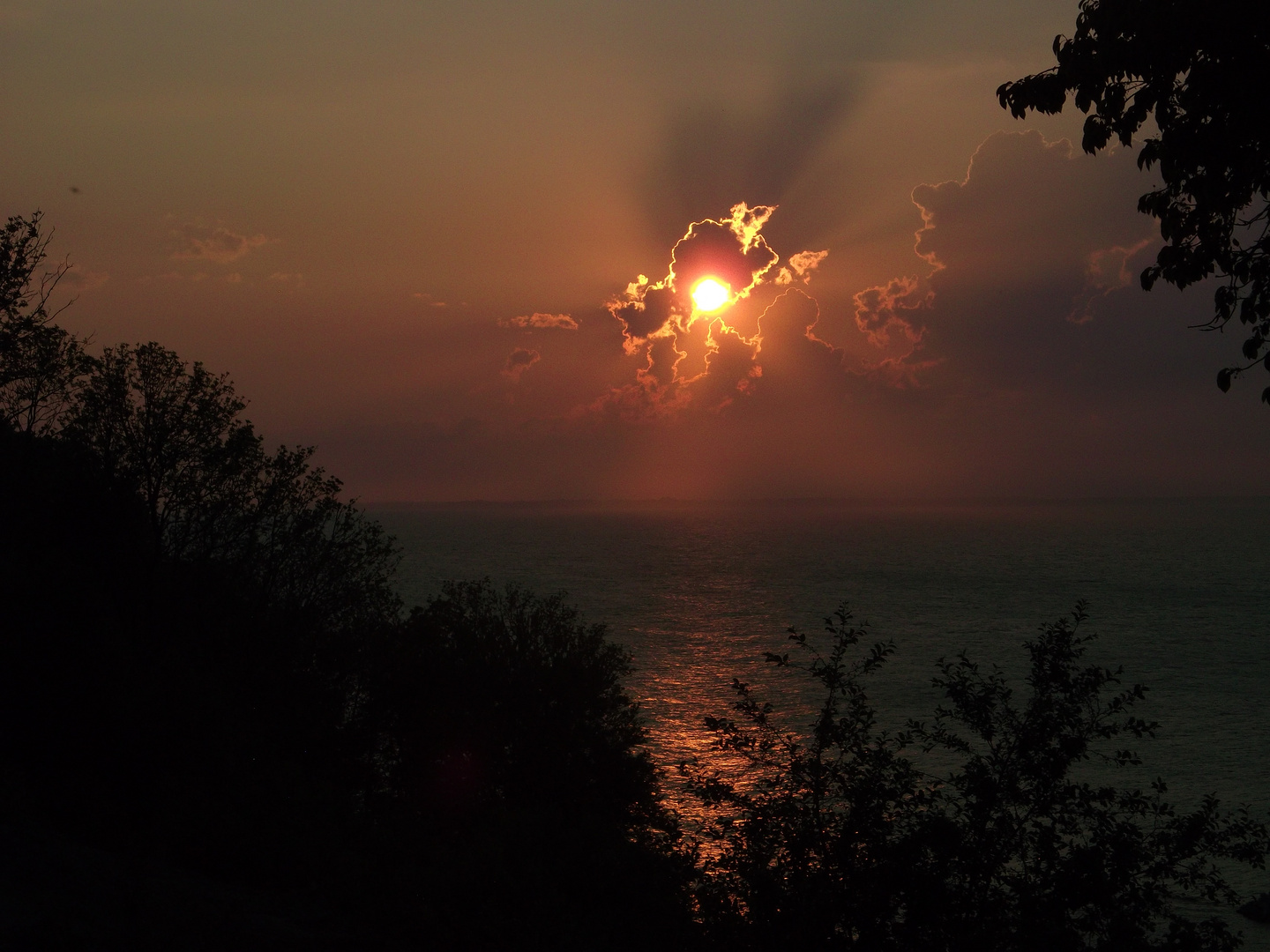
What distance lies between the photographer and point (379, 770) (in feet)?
127

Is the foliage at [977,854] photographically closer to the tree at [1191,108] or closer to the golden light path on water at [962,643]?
the tree at [1191,108]

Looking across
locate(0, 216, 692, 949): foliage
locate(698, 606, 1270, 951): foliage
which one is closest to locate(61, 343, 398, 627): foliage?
locate(0, 216, 692, 949): foliage

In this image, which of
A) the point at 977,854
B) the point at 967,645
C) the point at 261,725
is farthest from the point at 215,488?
the point at 967,645

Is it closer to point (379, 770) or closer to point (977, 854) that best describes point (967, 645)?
point (379, 770)

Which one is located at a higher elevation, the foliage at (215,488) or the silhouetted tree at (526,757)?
the foliage at (215,488)

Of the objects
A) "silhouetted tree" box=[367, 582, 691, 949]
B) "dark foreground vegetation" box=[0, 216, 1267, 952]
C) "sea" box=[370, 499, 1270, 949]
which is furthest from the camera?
"sea" box=[370, 499, 1270, 949]

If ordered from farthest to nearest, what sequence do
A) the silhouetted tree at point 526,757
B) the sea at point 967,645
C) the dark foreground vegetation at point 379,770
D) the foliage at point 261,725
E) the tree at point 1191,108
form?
the sea at point 967,645
the silhouetted tree at point 526,757
the foliage at point 261,725
the dark foreground vegetation at point 379,770
the tree at point 1191,108

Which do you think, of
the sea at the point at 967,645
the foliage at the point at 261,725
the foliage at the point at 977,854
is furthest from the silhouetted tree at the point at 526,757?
the sea at the point at 967,645

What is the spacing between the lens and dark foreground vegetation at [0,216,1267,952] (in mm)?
14609

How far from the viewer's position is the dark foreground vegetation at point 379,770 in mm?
14609

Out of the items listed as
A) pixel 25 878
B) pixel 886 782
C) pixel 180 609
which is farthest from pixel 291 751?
pixel 886 782

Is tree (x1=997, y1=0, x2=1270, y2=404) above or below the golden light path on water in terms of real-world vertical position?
above

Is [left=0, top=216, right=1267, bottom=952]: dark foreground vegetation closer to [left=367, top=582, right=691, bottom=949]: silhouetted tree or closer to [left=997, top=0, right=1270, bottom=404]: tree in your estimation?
[left=367, top=582, right=691, bottom=949]: silhouetted tree

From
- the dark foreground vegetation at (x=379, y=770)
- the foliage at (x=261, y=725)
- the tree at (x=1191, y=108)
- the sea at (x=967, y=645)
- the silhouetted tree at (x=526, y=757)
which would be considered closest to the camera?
Result: the tree at (x=1191, y=108)
